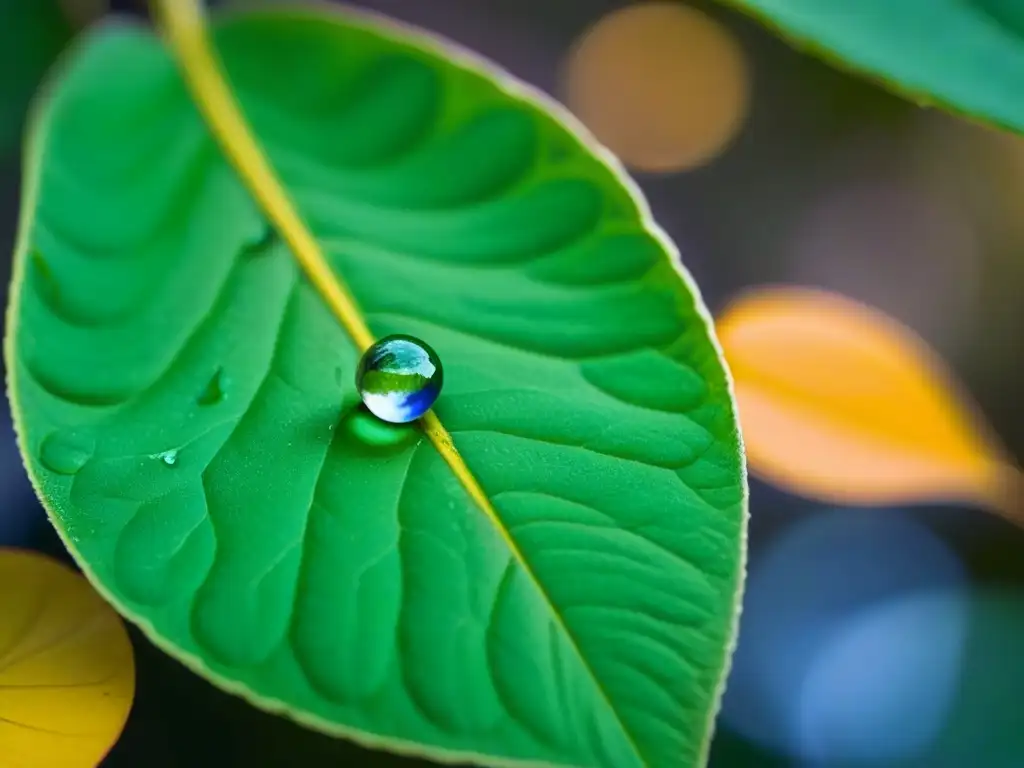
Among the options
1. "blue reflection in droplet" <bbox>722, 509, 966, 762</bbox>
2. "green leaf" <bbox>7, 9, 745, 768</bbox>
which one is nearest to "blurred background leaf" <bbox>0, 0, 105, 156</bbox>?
"green leaf" <bbox>7, 9, 745, 768</bbox>

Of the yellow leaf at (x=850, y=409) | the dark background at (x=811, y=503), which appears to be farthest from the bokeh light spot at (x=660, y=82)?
the yellow leaf at (x=850, y=409)

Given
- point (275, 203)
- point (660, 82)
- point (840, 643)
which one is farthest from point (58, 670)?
point (660, 82)

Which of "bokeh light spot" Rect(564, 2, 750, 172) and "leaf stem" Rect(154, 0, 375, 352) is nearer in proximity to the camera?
"leaf stem" Rect(154, 0, 375, 352)

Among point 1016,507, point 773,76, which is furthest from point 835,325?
point 773,76

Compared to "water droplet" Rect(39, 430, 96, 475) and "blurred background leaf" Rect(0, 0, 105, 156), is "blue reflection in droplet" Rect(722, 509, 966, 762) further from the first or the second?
"blurred background leaf" Rect(0, 0, 105, 156)

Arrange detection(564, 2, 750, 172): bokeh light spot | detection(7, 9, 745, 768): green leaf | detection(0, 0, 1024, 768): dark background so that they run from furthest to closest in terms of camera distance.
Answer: detection(564, 2, 750, 172): bokeh light spot < detection(0, 0, 1024, 768): dark background < detection(7, 9, 745, 768): green leaf

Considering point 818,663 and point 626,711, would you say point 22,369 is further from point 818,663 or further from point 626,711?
point 818,663
